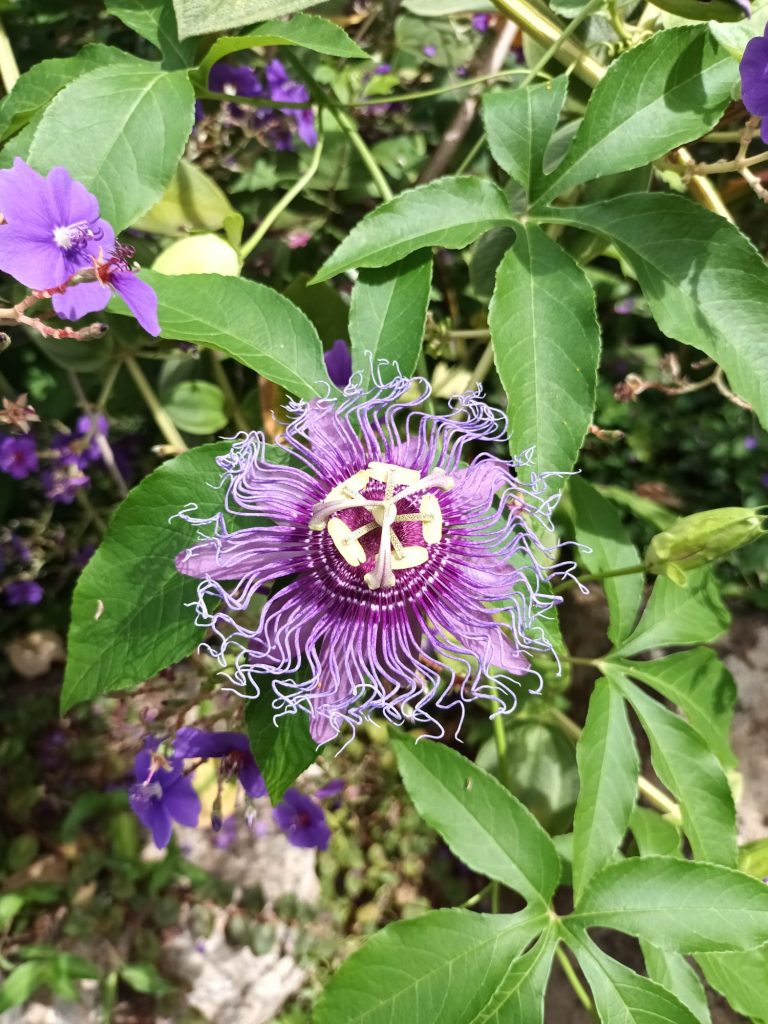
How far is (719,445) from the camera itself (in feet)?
6.34

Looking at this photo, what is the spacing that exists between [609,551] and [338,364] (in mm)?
439

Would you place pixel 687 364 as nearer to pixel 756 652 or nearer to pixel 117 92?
pixel 756 652

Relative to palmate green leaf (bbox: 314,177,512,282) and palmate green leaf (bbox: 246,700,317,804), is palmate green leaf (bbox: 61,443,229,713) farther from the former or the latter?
palmate green leaf (bbox: 314,177,512,282)

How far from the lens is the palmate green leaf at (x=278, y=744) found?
2.57ft

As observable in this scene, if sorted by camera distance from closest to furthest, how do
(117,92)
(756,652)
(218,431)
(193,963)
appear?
(117,92), (218,431), (193,963), (756,652)

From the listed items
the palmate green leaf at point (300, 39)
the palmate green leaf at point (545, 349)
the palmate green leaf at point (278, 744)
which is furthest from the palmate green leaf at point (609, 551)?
the palmate green leaf at point (300, 39)

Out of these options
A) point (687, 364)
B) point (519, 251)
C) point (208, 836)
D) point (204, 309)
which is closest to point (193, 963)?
point (208, 836)

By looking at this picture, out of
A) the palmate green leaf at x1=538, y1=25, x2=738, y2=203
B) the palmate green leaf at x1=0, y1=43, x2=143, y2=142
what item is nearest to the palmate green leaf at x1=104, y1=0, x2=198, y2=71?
the palmate green leaf at x1=0, y1=43, x2=143, y2=142

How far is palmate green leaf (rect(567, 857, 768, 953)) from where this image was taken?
847mm

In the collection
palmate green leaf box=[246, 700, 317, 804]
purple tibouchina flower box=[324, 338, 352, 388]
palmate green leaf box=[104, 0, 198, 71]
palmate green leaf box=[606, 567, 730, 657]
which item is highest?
palmate green leaf box=[104, 0, 198, 71]

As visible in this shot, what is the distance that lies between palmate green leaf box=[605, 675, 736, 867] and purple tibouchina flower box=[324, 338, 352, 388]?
0.50m

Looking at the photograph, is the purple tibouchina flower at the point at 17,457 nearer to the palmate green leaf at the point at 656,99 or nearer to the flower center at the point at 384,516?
the flower center at the point at 384,516

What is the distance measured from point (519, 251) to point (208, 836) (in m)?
1.44

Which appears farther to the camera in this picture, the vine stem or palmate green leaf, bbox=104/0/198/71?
the vine stem
